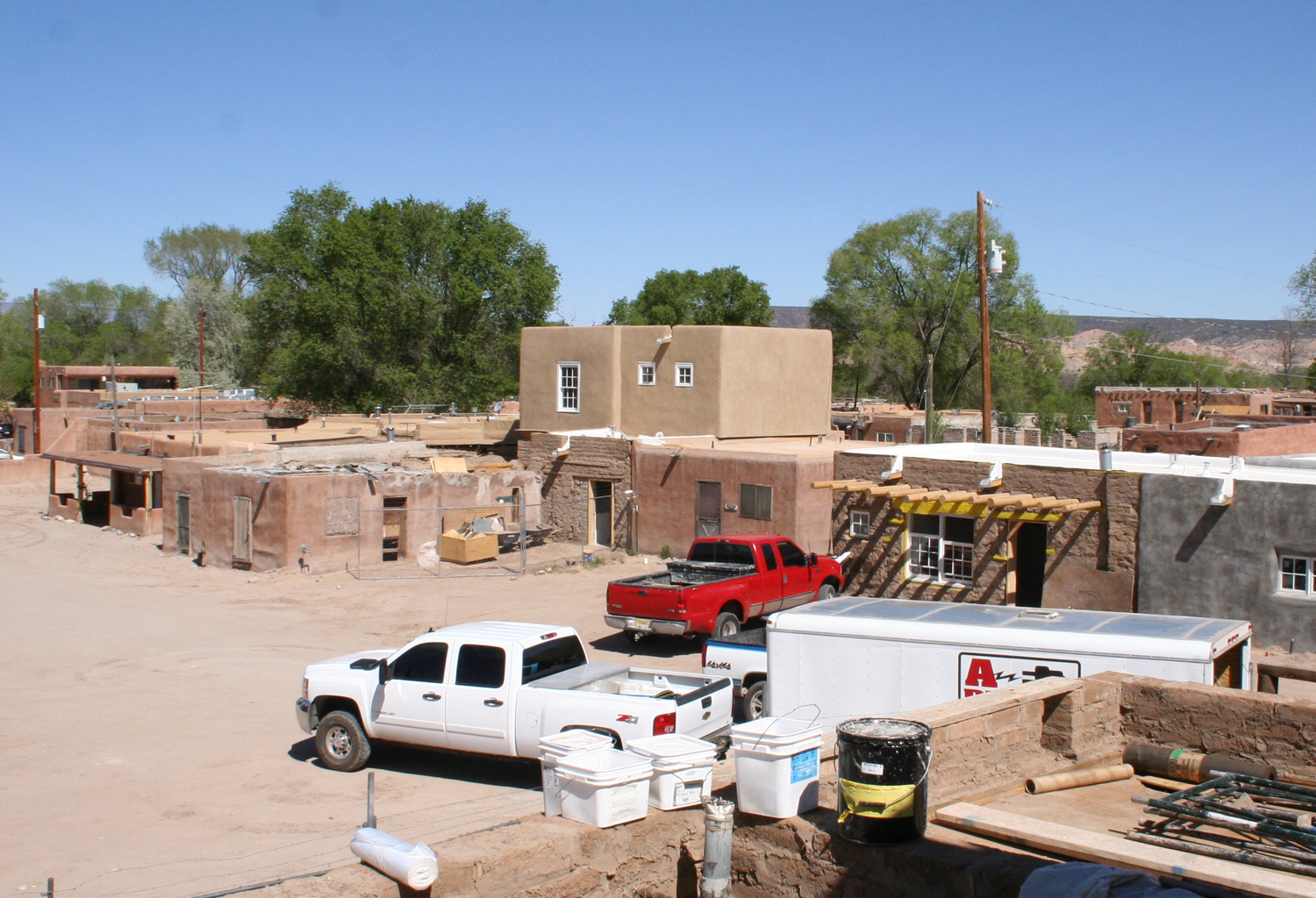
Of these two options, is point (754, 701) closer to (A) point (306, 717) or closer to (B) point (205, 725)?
(A) point (306, 717)

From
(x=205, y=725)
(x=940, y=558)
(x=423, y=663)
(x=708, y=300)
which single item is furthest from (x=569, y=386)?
(x=708, y=300)

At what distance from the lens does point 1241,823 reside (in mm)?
5809

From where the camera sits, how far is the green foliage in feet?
314

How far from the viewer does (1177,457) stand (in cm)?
1961

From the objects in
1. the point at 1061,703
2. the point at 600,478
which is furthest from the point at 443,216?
the point at 1061,703

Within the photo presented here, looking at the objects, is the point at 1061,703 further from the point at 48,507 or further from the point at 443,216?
the point at 443,216

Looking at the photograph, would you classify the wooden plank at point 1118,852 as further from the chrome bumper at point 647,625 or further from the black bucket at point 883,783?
the chrome bumper at point 647,625

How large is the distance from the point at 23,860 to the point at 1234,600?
16752 mm

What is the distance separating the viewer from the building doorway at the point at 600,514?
29.4m

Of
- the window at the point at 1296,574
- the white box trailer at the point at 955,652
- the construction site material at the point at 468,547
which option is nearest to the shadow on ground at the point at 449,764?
the white box trailer at the point at 955,652

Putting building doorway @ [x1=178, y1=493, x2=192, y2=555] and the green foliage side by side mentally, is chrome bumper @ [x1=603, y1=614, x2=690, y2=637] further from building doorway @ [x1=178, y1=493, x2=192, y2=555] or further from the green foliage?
the green foliage

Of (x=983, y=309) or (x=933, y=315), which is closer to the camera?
(x=983, y=309)

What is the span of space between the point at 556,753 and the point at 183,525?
85.0ft

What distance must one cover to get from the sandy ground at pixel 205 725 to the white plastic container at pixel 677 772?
392cm
